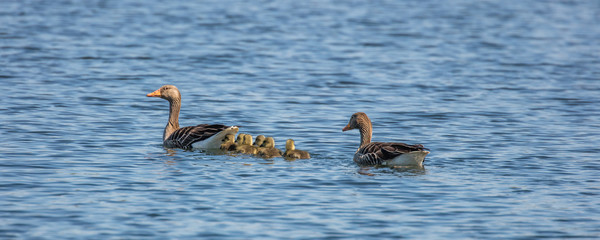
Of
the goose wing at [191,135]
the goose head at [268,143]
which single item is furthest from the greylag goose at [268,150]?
the goose wing at [191,135]

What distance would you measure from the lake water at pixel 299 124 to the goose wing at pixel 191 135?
719 millimetres

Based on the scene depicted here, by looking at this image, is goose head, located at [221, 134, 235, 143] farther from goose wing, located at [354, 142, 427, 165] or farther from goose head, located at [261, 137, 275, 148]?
goose wing, located at [354, 142, 427, 165]

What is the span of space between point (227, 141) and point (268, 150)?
131cm

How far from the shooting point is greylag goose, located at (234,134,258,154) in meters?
17.9

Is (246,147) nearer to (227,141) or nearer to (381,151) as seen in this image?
(227,141)

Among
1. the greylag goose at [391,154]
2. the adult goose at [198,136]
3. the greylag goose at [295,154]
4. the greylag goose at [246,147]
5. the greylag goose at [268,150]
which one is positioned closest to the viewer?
the greylag goose at [391,154]

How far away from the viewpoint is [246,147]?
1805 centimetres

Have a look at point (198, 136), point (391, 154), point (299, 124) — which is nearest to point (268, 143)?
point (198, 136)

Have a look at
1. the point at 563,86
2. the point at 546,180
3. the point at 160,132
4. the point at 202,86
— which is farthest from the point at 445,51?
the point at 546,180

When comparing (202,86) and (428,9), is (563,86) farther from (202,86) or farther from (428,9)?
(428,9)

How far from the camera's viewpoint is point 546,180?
16266 millimetres

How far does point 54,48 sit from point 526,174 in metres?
24.0

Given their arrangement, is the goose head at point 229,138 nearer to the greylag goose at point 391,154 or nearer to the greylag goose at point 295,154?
the greylag goose at point 295,154

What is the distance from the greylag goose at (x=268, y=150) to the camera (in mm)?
17594
